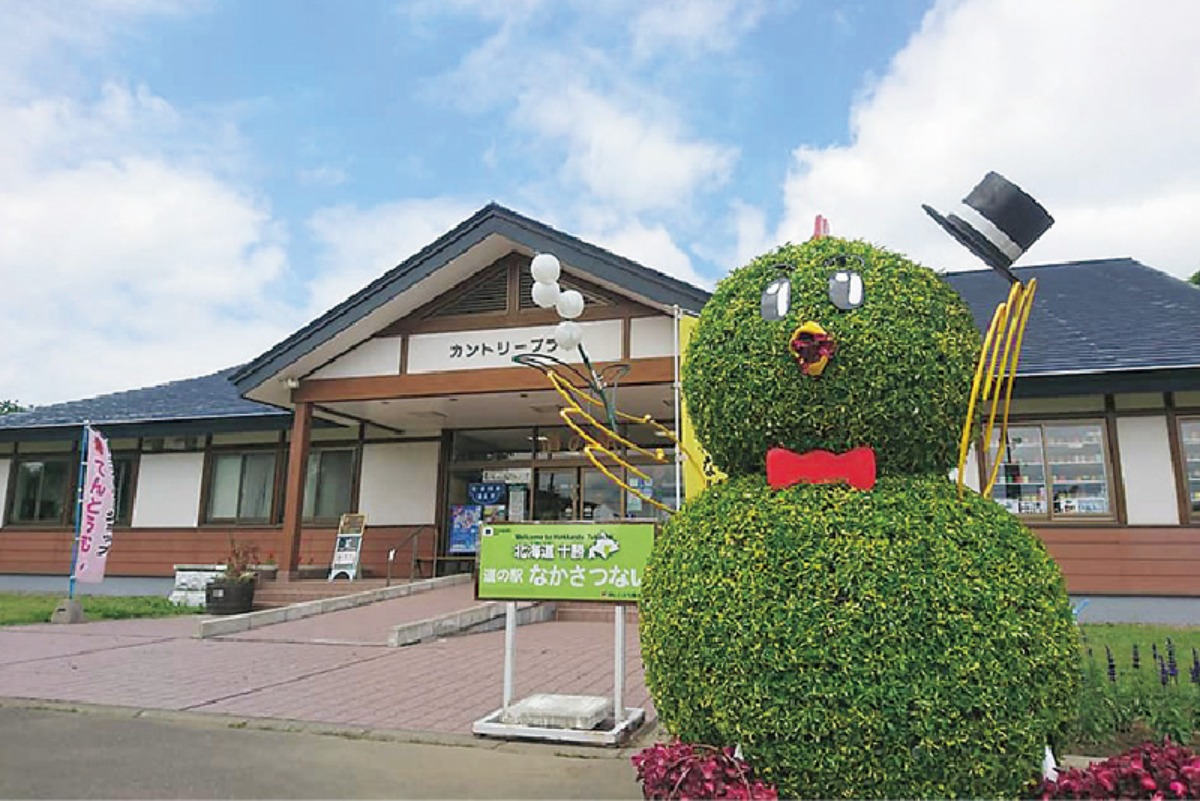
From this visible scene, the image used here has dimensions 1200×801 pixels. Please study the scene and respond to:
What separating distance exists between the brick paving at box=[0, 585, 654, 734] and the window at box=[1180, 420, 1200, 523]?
7.32 meters

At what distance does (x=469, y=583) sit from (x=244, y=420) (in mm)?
5582

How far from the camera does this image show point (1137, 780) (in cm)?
281

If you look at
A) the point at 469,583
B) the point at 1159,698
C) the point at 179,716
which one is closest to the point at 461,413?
the point at 469,583

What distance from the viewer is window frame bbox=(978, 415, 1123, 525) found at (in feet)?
34.1

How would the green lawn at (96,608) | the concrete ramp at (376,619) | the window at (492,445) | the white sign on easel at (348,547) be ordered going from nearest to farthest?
the concrete ramp at (376,619), the green lawn at (96,608), the white sign on easel at (348,547), the window at (492,445)

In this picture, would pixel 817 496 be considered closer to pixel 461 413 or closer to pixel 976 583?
pixel 976 583

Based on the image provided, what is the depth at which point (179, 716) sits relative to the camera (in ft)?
17.7

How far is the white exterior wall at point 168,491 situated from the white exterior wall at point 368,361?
5.00 m

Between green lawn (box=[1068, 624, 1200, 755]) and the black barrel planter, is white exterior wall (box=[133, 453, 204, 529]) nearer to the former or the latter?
the black barrel planter

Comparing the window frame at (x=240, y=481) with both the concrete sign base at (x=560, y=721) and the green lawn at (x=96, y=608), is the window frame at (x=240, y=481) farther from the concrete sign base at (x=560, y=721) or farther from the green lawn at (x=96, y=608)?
the concrete sign base at (x=560, y=721)

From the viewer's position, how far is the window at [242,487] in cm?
1514

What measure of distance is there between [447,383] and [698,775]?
9444mm

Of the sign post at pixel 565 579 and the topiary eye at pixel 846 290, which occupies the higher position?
the topiary eye at pixel 846 290

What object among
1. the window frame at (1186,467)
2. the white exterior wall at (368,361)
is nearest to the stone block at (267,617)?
the white exterior wall at (368,361)
